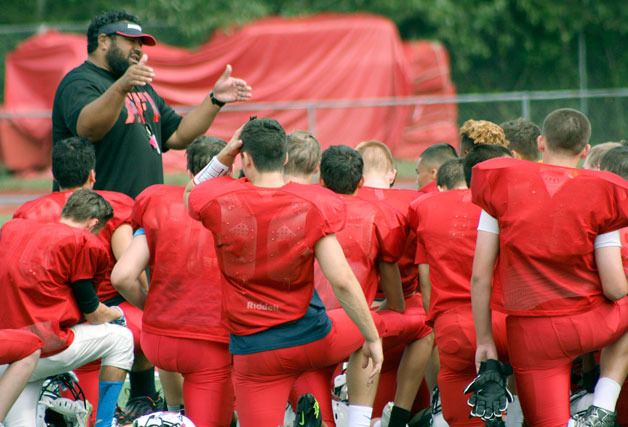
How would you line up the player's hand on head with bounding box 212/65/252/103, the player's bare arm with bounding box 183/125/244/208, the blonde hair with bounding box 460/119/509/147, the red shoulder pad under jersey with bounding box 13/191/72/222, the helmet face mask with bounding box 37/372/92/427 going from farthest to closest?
the player's hand on head with bounding box 212/65/252/103 → the blonde hair with bounding box 460/119/509/147 → the red shoulder pad under jersey with bounding box 13/191/72/222 → the helmet face mask with bounding box 37/372/92/427 → the player's bare arm with bounding box 183/125/244/208

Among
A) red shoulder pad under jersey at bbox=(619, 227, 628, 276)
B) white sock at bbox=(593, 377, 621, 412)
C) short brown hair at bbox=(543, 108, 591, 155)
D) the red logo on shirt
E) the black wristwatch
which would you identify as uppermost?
short brown hair at bbox=(543, 108, 591, 155)

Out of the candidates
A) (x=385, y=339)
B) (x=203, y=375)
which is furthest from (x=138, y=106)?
(x=385, y=339)

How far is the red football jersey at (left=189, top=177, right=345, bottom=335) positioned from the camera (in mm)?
4719

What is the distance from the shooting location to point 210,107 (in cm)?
696

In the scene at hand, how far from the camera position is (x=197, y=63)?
803 inches

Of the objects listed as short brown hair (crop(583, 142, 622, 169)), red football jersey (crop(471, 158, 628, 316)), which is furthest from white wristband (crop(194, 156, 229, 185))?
short brown hair (crop(583, 142, 622, 169))

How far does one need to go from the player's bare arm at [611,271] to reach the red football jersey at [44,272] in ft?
8.61

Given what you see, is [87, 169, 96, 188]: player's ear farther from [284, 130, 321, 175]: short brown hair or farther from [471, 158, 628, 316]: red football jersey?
[471, 158, 628, 316]: red football jersey

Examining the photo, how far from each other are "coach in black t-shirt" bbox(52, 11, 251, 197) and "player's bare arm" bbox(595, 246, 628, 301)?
2.63m

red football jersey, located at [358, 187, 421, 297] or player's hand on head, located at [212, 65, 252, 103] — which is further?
player's hand on head, located at [212, 65, 252, 103]

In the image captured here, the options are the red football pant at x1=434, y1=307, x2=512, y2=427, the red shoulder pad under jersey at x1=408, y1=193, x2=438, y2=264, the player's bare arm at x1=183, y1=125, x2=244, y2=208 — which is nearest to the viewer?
the player's bare arm at x1=183, y1=125, x2=244, y2=208

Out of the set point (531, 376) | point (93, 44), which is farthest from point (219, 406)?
point (93, 44)

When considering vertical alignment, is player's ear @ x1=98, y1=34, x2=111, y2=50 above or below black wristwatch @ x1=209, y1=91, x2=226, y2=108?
above

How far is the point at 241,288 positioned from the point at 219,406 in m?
0.87
